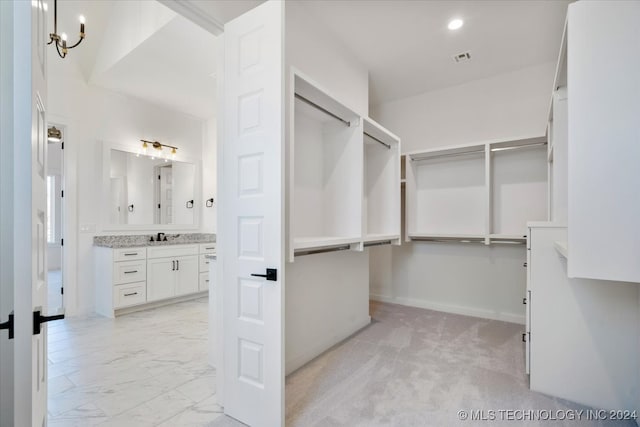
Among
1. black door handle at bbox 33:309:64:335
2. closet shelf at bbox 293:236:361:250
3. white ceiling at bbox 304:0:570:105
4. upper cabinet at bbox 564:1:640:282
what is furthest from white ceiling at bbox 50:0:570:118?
black door handle at bbox 33:309:64:335

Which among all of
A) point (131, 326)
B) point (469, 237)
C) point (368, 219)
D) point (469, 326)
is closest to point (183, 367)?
point (131, 326)

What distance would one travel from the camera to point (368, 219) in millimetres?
3748

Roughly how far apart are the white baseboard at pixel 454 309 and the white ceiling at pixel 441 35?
2966mm

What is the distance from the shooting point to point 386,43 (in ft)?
10.3

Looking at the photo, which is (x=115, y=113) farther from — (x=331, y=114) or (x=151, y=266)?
(x=331, y=114)

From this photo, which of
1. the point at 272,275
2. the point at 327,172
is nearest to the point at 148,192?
the point at 327,172

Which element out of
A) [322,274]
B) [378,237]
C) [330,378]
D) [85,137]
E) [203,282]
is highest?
[85,137]

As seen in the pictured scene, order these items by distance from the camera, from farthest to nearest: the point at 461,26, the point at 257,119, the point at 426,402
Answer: the point at 461,26
the point at 426,402
the point at 257,119

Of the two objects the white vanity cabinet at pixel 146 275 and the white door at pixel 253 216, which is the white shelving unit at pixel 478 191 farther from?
the white vanity cabinet at pixel 146 275

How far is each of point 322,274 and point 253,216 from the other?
1.26m

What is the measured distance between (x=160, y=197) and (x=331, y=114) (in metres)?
3.62

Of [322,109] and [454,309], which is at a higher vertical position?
[322,109]

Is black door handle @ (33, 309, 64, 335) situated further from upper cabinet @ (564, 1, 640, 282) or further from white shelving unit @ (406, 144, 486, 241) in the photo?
white shelving unit @ (406, 144, 486, 241)

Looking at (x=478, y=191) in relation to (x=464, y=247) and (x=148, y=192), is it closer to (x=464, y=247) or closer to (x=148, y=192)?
(x=464, y=247)
